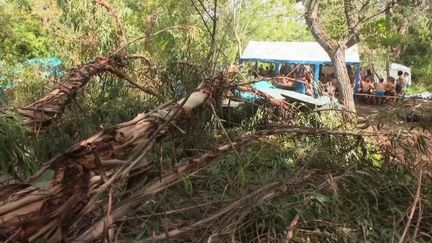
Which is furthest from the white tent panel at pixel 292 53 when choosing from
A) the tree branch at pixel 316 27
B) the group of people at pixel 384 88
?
the tree branch at pixel 316 27

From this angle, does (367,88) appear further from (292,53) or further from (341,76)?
(341,76)

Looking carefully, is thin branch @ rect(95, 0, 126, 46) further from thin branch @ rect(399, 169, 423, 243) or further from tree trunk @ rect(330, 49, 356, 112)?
thin branch @ rect(399, 169, 423, 243)

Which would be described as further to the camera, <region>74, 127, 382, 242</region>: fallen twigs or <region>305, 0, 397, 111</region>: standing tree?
<region>305, 0, 397, 111</region>: standing tree

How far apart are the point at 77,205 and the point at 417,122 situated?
2.71 m

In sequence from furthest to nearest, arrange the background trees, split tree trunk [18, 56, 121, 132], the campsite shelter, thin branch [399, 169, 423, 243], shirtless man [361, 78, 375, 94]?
shirtless man [361, 78, 375, 94]
the campsite shelter
split tree trunk [18, 56, 121, 132]
thin branch [399, 169, 423, 243]
the background trees

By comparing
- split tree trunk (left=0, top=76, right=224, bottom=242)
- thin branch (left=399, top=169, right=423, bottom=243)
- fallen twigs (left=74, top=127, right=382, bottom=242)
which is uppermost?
split tree trunk (left=0, top=76, right=224, bottom=242)

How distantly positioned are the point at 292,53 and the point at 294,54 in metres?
0.11

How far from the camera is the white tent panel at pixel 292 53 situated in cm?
1533

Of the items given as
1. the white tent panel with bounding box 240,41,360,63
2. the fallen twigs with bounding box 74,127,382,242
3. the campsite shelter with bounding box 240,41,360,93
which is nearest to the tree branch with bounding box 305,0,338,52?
the campsite shelter with bounding box 240,41,360,93

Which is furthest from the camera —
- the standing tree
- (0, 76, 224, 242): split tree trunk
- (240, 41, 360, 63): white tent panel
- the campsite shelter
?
(240, 41, 360, 63): white tent panel

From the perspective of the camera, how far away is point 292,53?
1636 centimetres

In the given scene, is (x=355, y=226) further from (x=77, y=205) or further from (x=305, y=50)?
(x=305, y=50)

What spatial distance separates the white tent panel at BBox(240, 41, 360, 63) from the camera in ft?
50.3

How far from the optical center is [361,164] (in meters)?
3.80
